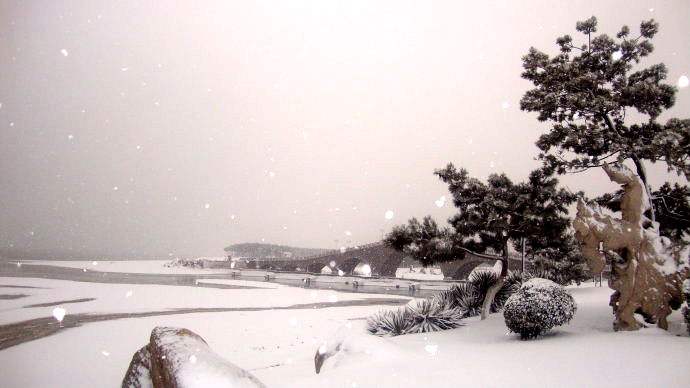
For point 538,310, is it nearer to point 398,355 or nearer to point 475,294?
point 398,355

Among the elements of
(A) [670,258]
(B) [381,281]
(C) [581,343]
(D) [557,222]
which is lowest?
(B) [381,281]

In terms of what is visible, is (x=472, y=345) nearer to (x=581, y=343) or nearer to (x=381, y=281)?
(x=581, y=343)

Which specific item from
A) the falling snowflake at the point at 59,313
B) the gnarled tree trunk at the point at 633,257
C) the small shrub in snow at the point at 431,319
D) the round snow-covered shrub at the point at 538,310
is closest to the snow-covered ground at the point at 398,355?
the round snow-covered shrub at the point at 538,310

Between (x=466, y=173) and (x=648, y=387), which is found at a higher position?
(x=466, y=173)

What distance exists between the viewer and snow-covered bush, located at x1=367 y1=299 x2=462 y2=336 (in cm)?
1237

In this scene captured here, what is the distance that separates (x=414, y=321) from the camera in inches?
497

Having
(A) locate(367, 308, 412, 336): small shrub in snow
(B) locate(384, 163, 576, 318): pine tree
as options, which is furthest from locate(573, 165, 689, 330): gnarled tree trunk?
(A) locate(367, 308, 412, 336): small shrub in snow

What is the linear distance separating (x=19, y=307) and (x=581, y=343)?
24.2 m

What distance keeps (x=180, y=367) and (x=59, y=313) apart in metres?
18.1

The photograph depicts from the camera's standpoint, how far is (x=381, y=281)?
57625 millimetres

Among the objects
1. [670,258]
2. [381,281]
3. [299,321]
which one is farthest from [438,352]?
[381,281]

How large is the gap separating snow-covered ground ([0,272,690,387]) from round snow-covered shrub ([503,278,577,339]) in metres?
0.32

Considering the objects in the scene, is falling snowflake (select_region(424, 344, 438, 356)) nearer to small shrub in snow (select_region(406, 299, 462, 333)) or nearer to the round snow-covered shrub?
the round snow-covered shrub

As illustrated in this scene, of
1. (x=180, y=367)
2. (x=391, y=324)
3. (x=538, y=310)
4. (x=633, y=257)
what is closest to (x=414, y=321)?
(x=391, y=324)
